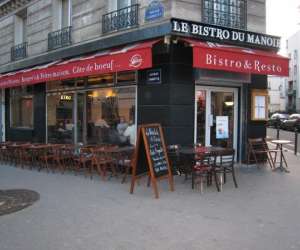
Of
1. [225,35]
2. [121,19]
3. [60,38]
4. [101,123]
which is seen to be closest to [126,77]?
[121,19]

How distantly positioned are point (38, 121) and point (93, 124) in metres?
3.55

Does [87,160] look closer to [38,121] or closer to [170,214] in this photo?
[170,214]

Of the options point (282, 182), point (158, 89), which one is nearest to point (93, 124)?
point (158, 89)

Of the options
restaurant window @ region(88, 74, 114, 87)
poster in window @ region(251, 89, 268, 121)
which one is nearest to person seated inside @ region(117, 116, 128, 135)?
restaurant window @ region(88, 74, 114, 87)

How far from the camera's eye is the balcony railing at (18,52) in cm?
1681

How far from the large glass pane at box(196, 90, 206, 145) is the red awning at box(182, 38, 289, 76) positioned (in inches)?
55.4

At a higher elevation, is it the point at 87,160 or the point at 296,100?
the point at 296,100

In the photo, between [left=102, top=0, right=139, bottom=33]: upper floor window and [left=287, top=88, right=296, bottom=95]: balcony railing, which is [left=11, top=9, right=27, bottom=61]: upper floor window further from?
[left=287, top=88, right=296, bottom=95]: balcony railing

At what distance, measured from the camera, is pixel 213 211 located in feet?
22.8

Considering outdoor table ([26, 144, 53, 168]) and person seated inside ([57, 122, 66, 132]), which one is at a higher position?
person seated inside ([57, 122, 66, 132])

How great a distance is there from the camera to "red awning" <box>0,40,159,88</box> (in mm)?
9250

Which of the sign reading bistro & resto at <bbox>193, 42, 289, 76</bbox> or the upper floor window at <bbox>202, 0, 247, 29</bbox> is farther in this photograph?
Result: the upper floor window at <bbox>202, 0, 247, 29</bbox>

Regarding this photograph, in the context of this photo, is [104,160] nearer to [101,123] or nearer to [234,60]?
[101,123]

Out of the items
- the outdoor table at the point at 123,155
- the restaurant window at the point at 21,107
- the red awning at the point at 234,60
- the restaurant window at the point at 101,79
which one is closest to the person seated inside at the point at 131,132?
the outdoor table at the point at 123,155
